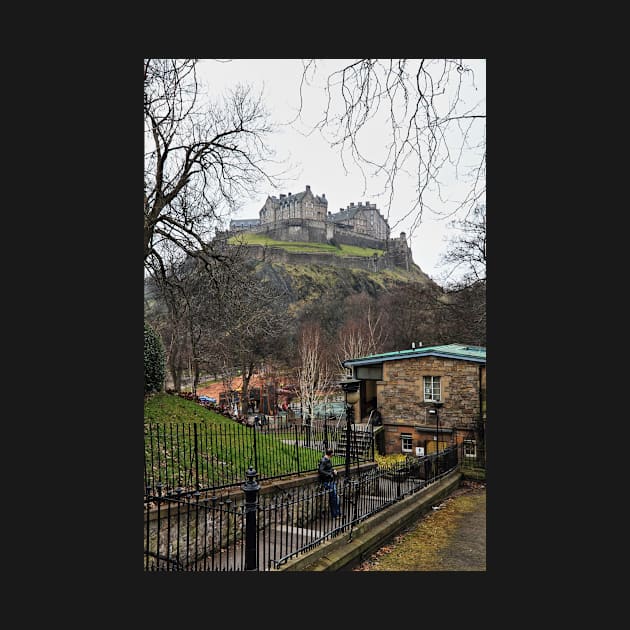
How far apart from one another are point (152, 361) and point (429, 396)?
11.3 meters

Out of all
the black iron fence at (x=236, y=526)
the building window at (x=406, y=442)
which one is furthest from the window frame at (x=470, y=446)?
the black iron fence at (x=236, y=526)

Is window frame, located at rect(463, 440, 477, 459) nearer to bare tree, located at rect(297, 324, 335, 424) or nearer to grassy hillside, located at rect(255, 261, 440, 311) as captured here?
bare tree, located at rect(297, 324, 335, 424)

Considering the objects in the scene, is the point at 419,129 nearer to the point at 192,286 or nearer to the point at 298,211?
the point at 192,286

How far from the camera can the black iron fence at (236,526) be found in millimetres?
4809

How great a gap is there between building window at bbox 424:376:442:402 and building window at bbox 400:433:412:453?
69.9 inches

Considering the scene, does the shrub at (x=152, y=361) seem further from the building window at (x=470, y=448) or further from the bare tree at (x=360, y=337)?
the bare tree at (x=360, y=337)

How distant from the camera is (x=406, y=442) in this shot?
719 inches

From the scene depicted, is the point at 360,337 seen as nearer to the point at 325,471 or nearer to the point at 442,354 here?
the point at 442,354

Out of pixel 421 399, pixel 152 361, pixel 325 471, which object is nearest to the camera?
pixel 325 471

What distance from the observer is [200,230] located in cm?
943

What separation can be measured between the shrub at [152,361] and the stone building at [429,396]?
10.5 meters

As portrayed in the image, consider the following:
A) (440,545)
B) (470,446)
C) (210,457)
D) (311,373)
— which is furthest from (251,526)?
(311,373)

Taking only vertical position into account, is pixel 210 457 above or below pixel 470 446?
above

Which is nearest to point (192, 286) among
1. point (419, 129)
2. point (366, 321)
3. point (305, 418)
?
point (419, 129)
